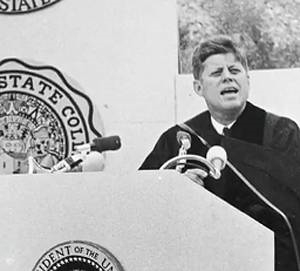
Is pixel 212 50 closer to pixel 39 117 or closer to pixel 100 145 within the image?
pixel 39 117

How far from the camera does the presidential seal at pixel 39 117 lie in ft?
12.4

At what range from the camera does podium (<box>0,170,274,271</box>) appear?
223cm

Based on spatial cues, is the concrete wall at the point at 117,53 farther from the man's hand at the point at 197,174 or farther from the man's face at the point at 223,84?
the man's hand at the point at 197,174

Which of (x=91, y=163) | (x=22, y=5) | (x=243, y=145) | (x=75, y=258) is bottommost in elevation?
(x=75, y=258)

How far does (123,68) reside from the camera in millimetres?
3729

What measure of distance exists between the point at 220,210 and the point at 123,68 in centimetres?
159

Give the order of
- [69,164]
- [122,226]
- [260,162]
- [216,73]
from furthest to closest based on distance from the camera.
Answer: [216,73] < [260,162] < [69,164] < [122,226]

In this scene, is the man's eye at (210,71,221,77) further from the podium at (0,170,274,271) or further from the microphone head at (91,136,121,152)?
the podium at (0,170,274,271)

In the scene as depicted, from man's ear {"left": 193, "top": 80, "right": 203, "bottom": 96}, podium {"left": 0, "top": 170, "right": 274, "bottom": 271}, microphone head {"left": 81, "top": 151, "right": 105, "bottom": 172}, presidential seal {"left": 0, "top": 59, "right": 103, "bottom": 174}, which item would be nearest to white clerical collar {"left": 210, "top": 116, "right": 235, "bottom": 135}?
man's ear {"left": 193, "top": 80, "right": 203, "bottom": 96}

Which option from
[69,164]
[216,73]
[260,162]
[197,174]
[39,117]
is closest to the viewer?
[69,164]

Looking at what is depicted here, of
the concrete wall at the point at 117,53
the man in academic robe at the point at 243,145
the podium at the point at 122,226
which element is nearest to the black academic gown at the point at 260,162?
the man in academic robe at the point at 243,145

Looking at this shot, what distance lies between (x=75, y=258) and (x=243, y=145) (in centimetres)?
152

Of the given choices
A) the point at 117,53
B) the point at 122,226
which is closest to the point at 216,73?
the point at 117,53

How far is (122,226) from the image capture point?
225 cm
